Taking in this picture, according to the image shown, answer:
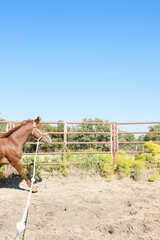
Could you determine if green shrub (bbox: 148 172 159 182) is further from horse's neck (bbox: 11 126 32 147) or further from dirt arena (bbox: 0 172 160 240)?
horse's neck (bbox: 11 126 32 147)

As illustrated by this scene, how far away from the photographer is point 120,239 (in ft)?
9.39

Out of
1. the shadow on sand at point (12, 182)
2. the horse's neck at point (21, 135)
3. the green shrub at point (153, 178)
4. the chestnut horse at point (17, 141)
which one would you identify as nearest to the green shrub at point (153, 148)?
the green shrub at point (153, 178)

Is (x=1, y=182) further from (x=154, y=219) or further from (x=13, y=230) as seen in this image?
(x=154, y=219)

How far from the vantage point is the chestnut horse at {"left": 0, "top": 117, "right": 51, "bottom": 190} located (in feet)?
18.1

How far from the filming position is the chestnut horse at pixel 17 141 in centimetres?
552

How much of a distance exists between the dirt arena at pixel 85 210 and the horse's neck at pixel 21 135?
4.08ft

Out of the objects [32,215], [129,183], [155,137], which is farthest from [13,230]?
[155,137]

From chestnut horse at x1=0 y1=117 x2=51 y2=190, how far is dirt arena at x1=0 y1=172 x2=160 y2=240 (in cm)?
74

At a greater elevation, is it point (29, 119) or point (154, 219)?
point (29, 119)

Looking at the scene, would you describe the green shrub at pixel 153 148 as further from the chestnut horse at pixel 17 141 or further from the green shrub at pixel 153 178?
the chestnut horse at pixel 17 141

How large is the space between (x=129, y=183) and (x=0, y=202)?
11.3 feet

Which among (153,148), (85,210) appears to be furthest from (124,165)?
(85,210)

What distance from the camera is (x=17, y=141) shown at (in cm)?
571

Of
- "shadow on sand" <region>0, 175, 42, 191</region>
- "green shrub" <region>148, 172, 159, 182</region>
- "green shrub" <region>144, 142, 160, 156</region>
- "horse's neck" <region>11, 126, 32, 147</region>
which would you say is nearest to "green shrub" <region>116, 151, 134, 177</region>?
"green shrub" <region>148, 172, 159, 182</region>
